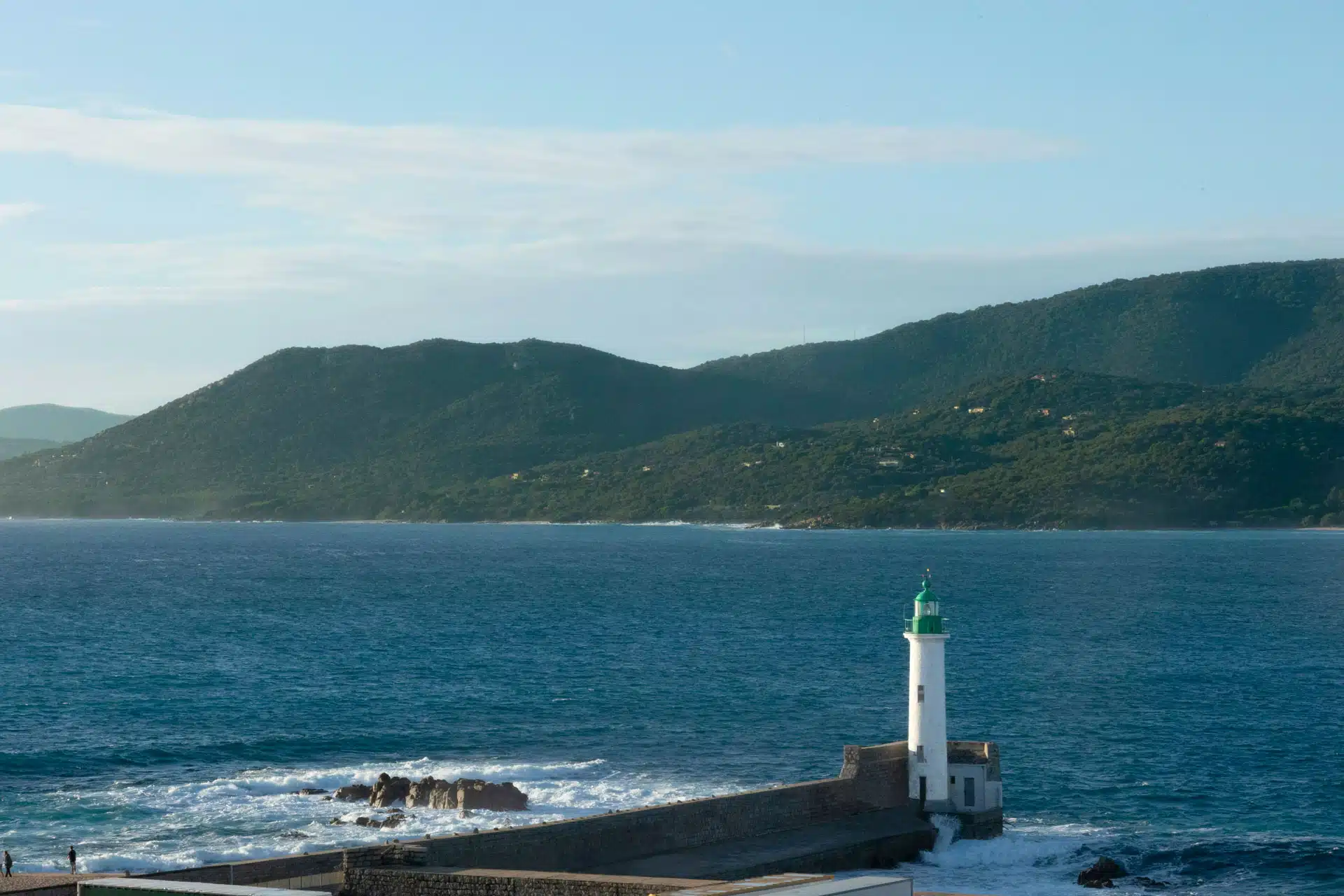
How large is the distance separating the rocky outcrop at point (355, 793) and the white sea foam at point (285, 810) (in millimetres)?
477

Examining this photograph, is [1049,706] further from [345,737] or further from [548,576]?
[548,576]

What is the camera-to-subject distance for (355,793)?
46.1m

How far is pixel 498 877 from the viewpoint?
96.4ft

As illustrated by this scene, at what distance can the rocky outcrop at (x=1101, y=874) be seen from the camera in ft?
123

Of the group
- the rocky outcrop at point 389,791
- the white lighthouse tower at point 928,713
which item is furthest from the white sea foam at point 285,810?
the white lighthouse tower at point 928,713

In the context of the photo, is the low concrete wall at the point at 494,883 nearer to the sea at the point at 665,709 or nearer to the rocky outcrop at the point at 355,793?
the sea at the point at 665,709

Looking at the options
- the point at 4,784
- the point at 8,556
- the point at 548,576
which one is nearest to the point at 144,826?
the point at 4,784

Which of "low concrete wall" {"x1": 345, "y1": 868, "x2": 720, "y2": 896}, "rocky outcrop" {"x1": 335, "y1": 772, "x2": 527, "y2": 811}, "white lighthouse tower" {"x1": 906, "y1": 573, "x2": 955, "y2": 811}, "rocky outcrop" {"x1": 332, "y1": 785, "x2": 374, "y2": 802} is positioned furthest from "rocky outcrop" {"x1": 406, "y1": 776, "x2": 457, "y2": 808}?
"low concrete wall" {"x1": 345, "y1": 868, "x2": 720, "y2": 896}

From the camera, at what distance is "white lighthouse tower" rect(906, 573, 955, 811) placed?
39875mm

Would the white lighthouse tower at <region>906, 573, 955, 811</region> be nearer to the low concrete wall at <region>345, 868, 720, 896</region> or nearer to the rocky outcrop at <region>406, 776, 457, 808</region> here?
the low concrete wall at <region>345, 868, 720, 896</region>

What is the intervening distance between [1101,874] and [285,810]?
66.2ft

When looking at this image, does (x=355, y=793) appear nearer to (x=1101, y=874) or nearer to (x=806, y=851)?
(x=806, y=851)

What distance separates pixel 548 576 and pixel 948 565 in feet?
121

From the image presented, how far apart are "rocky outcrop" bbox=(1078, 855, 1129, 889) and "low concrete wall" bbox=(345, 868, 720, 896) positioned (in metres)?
12.0
